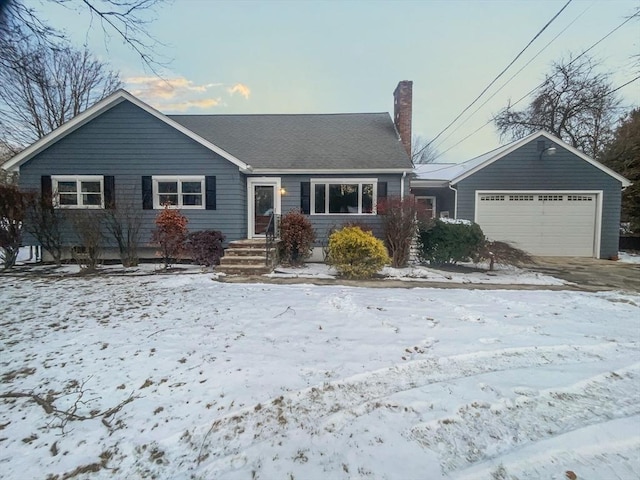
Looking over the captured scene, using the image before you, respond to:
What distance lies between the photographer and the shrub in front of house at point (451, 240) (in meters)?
9.24

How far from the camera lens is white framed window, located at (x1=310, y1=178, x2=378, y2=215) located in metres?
11.2

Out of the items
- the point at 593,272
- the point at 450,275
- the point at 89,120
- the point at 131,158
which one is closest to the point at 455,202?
the point at 593,272

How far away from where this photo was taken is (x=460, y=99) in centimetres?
1759

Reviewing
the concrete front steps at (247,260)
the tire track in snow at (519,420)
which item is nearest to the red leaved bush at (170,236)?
the concrete front steps at (247,260)

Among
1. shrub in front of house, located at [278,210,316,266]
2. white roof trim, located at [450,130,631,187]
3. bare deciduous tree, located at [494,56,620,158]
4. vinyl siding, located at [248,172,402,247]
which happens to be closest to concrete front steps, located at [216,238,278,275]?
shrub in front of house, located at [278,210,316,266]

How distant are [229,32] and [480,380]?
11.0 m

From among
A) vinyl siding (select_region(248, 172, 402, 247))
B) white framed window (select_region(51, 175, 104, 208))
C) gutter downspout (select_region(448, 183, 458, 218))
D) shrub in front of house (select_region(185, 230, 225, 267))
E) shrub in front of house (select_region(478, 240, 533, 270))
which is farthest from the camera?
gutter downspout (select_region(448, 183, 458, 218))

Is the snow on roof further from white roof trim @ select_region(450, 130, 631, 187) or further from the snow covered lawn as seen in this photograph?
the snow covered lawn

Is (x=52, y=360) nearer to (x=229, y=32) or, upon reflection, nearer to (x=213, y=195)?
(x=213, y=195)

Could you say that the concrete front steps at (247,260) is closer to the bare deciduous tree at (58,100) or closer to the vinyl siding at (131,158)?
the vinyl siding at (131,158)

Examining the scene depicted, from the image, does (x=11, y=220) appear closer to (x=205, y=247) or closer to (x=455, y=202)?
(x=205, y=247)

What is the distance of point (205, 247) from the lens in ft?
31.3

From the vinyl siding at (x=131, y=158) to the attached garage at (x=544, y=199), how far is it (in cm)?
923

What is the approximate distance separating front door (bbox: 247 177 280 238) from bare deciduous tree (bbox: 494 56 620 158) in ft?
66.2
